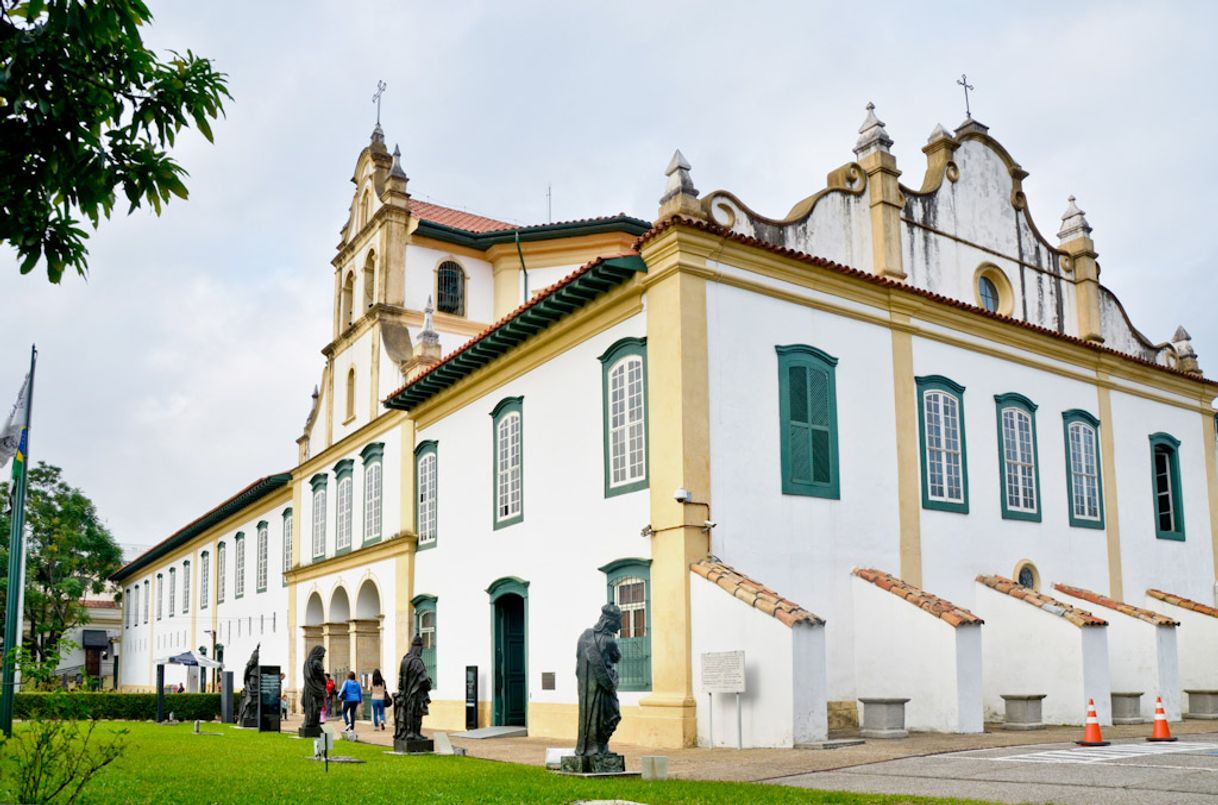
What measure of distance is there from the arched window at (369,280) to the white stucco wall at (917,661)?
52.0 ft

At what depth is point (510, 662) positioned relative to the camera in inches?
838

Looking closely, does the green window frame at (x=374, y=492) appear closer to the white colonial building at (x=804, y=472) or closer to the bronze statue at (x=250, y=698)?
the white colonial building at (x=804, y=472)

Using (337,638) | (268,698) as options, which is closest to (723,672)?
(268,698)

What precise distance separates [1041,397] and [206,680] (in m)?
Result: 35.5

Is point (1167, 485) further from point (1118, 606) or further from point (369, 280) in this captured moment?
point (369, 280)

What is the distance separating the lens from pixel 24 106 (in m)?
5.52

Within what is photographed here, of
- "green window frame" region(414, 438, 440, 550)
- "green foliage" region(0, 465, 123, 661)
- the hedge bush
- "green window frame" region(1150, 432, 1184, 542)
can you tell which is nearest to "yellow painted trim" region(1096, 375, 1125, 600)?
"green window frame" region(1150, 432, 1184, 542)

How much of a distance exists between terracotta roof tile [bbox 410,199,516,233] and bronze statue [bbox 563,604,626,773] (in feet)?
61.6

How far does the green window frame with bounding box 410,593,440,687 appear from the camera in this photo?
2378cm

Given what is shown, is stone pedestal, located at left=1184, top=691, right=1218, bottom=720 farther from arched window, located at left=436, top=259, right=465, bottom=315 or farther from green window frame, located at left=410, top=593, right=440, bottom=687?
arched window, located at left=436, top=259, right=465, bottom=315

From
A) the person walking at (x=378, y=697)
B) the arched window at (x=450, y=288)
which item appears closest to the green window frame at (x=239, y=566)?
the arched window at (x=450, y=288)

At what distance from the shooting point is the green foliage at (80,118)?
558 centimetres

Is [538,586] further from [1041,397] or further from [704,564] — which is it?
[1041,397]

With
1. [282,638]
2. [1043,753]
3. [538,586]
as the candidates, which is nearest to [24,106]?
[1043,753]
